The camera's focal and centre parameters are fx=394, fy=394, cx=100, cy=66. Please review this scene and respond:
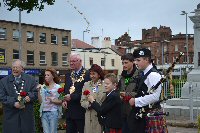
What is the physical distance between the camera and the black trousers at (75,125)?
8461 mm

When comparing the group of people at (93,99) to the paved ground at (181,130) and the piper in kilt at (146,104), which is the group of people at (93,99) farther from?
the paved ground at (181,130)

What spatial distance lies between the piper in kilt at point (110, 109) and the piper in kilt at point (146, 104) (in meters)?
0.87

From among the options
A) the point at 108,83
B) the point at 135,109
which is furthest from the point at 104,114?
the point at 135,109

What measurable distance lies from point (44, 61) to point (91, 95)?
5386cm

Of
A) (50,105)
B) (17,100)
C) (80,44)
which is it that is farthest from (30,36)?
(17,100)

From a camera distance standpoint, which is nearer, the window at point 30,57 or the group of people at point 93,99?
the group of people at point 93,99

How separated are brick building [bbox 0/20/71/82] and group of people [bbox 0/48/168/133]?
146 ft

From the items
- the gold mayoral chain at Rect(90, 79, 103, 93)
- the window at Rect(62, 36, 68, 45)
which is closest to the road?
the gold mayoral chain at Rect(90, 79, 103, 93)

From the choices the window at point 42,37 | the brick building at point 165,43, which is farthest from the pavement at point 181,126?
the brick building at point 165,43

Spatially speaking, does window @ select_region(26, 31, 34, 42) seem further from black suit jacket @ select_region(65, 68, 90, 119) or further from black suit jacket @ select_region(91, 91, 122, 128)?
black suit jacket @ select_region(91, 91, 122, 128)

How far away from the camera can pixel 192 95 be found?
1373 centimetres

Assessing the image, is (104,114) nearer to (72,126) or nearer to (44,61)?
(72,126)

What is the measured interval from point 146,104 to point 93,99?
1.56m

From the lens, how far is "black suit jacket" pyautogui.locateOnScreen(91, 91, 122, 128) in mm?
7348
